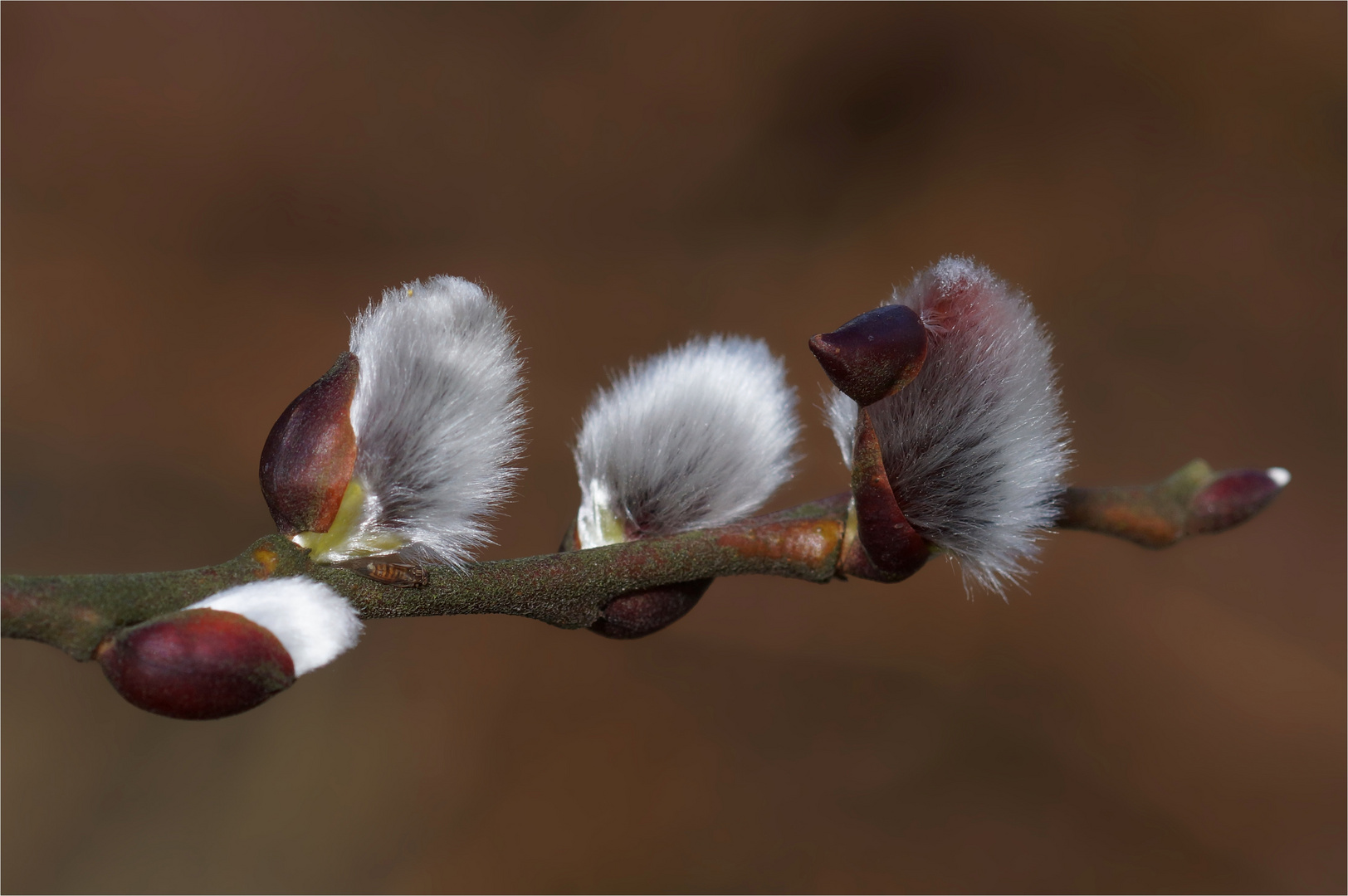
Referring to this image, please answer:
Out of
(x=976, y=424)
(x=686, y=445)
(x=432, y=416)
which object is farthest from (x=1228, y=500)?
(x=432, y=416)

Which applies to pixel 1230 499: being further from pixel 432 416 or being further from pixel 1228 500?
pixel 432 416

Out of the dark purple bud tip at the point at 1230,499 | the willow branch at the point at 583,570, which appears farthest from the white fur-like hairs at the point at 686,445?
the dark purple bud tip at the point at 1230,499

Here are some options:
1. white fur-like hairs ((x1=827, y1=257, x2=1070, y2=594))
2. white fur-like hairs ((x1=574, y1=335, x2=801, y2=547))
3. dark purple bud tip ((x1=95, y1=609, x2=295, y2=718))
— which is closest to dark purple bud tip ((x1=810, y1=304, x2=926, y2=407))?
white fur-like hairs ((x1=827, y1=257, x2=1070, y2=594))

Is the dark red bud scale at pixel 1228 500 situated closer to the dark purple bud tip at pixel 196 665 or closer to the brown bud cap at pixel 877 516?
the brown bud cap at pixel 877 516

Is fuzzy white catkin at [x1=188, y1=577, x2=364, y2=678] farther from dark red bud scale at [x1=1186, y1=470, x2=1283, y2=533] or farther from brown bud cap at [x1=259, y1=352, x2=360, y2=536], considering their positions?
dark red bud scale at [x1=1186, y1=470, x2=1283, y2=533]

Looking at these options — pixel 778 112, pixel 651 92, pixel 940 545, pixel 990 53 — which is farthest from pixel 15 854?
pixel 990 53

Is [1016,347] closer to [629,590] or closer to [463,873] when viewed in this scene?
[629,590]
